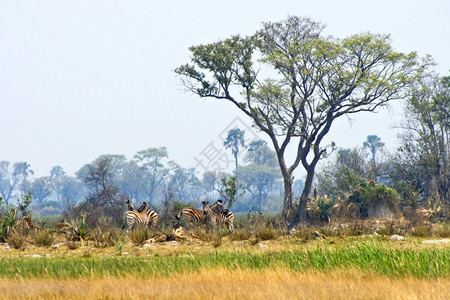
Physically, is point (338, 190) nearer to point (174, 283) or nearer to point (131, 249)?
point (131, 249)

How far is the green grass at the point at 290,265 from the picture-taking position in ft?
30.2

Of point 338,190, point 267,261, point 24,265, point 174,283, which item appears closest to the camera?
point 174,283

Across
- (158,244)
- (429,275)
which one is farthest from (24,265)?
(429,275)

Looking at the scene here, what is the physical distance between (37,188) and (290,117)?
104 metres

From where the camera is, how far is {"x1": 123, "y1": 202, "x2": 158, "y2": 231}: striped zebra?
2122cm

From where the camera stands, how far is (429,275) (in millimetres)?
8641

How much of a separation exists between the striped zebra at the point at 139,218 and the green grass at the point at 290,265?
31.2ft

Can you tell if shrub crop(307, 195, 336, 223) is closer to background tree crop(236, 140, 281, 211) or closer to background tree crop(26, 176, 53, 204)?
background tree crop(236, 140, 281, 211)

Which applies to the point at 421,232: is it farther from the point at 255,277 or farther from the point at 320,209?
the point at 320,209

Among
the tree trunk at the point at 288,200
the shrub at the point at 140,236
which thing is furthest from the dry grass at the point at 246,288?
the tree trunk at the point at 288,200

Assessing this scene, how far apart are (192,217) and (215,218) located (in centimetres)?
97

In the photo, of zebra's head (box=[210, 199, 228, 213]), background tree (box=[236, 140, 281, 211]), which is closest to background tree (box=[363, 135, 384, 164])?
background tree (box=[236, 140, 281, 211])

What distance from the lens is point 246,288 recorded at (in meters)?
7.76

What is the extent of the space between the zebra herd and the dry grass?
12224 millimetres
